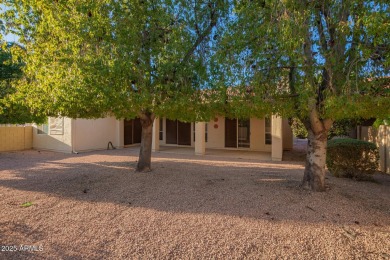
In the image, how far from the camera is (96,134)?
1633 centimetres

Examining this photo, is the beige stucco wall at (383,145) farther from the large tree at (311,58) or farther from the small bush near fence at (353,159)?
the large tree at (311,58)

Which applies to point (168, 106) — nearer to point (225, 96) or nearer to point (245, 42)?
point (225, 96)

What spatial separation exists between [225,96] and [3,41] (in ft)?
20.3

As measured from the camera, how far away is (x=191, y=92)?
6.29 m

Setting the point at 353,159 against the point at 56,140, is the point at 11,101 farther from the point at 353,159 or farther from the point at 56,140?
the point at 353,159

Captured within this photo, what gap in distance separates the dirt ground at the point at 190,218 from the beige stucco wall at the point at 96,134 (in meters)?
7.77

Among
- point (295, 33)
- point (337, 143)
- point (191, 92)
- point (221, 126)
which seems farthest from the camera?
point (221, 126)

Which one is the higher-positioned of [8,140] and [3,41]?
[3,41]

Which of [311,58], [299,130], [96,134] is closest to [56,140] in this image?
[96,134]

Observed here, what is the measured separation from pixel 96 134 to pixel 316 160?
13770mm

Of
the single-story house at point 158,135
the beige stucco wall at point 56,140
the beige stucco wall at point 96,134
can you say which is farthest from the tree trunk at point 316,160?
the beige stucco wall at point 56,140

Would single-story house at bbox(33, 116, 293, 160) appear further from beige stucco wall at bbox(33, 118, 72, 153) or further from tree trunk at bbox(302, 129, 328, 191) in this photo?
tree trunk at bbox(302, 129, 328, 191)

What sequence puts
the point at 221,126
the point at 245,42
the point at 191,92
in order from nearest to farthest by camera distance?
the point at 245,42 → the point at 191,92 → the point at 221,126

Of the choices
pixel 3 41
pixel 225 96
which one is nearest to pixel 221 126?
pixel 225 96
